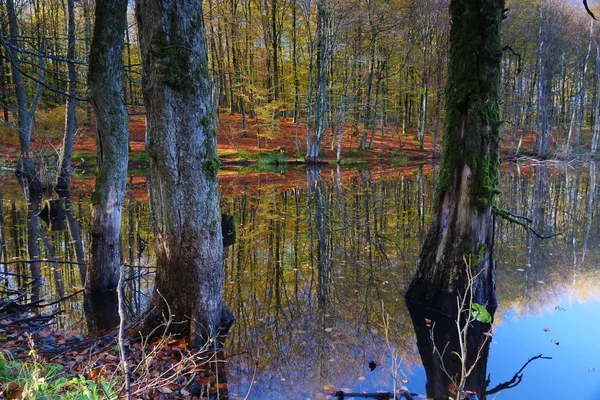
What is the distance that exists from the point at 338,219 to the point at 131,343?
26.4ft

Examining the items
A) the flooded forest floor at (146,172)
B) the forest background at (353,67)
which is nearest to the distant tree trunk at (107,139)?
the flooded forest floor at (146,172)

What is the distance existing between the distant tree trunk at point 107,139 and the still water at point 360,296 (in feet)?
2.04

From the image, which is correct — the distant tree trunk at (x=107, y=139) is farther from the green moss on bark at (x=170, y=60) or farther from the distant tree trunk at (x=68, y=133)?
the distant tree trunk at (x=68, y=133)

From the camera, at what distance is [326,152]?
3114 centimetres

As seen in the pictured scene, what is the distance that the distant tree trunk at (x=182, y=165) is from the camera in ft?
13.9

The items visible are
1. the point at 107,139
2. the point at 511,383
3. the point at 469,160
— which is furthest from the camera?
the point at 107,139

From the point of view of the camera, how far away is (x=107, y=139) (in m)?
6.14

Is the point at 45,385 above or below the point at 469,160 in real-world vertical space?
below

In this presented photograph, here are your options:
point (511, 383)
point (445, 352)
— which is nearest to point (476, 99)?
point (445, 352)

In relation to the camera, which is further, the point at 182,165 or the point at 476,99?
the point at 476,99

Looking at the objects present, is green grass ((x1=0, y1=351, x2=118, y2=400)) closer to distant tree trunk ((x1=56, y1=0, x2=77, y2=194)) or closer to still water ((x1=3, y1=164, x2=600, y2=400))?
still water ((x1=3, y1=164, x2=600, y2=400))

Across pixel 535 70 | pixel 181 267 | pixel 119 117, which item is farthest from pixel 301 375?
pixel 535 70

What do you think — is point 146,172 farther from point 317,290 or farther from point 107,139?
point 317,290

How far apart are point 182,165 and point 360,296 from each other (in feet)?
11.5
